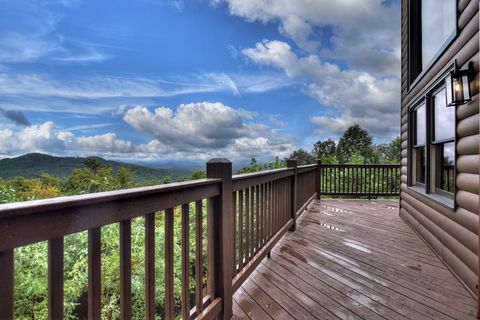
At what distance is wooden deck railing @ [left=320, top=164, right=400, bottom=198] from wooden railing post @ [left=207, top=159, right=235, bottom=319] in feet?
19.7

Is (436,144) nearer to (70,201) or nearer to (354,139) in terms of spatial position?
(70,201)

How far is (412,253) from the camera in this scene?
3369mm

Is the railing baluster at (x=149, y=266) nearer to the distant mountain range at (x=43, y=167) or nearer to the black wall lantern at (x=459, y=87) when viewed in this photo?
the black wall lantern at (x=459, y=87)

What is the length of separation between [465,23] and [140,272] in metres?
4.71

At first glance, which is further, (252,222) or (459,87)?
(252,222)

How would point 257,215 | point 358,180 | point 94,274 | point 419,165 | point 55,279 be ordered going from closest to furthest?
point 55,279, point 94,274, point 257,215, point 419,165, point 358,180

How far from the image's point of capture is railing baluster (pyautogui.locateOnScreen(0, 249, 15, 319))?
0.75 metres

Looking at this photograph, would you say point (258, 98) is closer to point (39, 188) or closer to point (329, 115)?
point (329, 115)

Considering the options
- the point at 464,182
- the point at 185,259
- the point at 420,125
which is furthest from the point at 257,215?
the point at 420,125

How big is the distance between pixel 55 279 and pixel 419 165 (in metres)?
4.96

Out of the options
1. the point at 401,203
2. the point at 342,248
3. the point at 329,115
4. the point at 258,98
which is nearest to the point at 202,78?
the point at 258,98

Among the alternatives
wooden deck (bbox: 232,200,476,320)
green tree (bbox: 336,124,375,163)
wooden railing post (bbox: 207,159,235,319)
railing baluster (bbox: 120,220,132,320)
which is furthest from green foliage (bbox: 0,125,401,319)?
green tree (bbox: 336,124,375,163)

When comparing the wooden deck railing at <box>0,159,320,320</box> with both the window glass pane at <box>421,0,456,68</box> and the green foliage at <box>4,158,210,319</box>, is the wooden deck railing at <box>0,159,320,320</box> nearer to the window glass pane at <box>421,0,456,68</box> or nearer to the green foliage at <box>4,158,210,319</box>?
the green foliage at <box>4,158,210,319</box>

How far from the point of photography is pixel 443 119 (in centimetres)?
327
